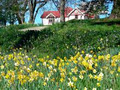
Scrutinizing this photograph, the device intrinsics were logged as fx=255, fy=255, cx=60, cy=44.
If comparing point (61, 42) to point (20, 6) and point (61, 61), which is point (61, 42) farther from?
point (20, 6)

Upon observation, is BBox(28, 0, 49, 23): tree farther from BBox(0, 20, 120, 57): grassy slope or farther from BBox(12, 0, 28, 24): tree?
BBox(0, 20, 120, 57): grassy slope

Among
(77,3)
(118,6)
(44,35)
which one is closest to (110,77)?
(44,35)

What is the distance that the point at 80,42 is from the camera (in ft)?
29.3

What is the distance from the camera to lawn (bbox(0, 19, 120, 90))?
9.85 ft

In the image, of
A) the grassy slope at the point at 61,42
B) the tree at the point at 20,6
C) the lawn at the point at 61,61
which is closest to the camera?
the lawn at the point at 61,61

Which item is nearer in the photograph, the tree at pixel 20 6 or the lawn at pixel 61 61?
the lawn at pixel 61 61

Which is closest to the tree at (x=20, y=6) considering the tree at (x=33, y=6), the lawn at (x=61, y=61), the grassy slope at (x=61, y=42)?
the tree at (x=33, y=6)

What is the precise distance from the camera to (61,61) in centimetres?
405

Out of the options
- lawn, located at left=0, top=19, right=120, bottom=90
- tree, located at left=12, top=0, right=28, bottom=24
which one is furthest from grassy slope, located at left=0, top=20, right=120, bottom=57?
tree, located at left=12, top=0, right=28, bottom=24

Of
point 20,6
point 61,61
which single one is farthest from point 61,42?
point 20,6

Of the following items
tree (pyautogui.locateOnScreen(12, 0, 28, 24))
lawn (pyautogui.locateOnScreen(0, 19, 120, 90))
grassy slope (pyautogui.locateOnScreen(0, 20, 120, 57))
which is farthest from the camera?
tree (pyautogui.locateOnScreen(12, 0, 28, 24))

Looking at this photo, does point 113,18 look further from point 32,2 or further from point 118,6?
point 32,2

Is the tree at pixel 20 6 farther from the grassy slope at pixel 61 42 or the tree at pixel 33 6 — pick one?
the grassy slope at pixel 61 42

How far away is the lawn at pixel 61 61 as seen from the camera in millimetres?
3002
